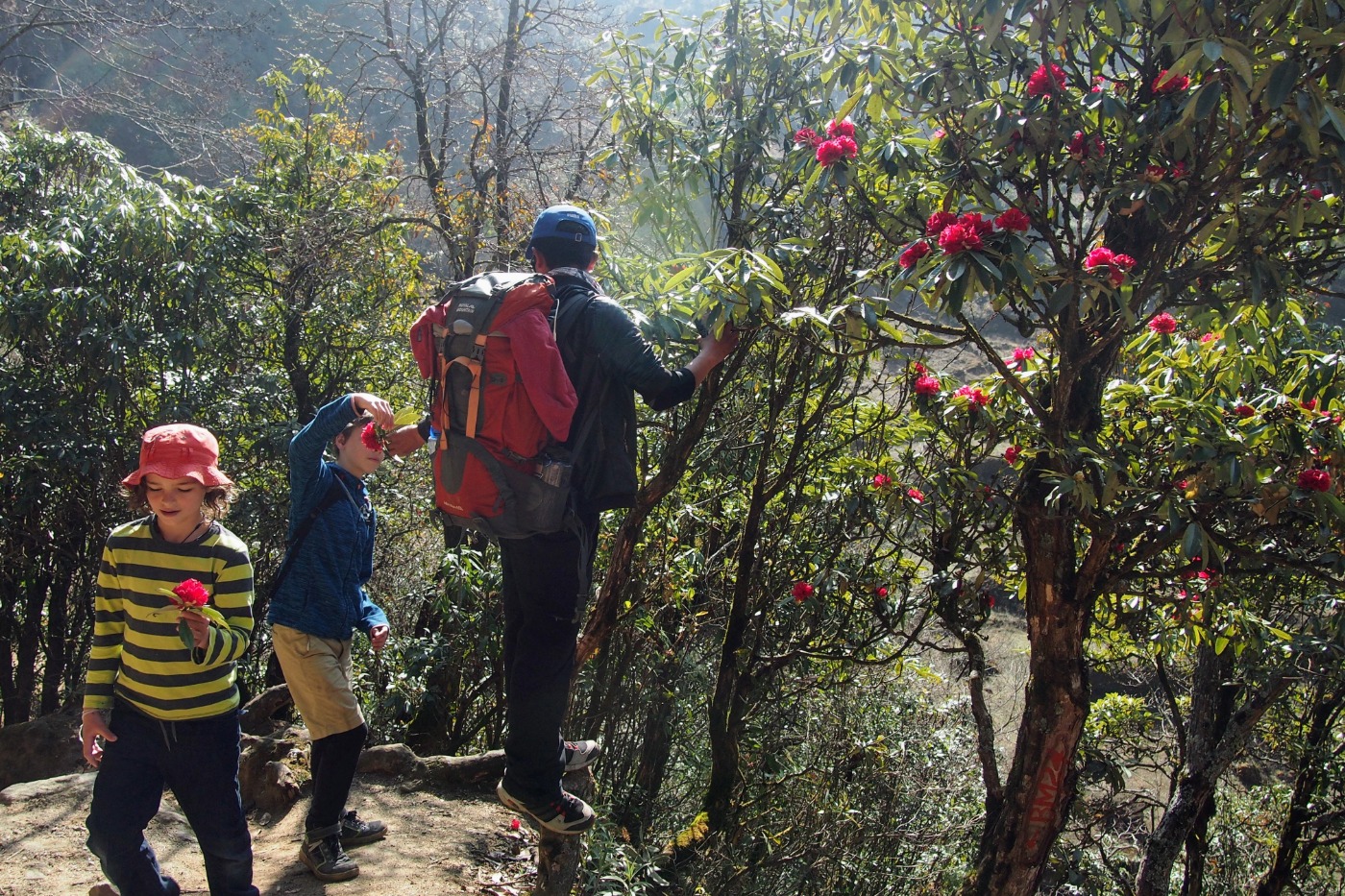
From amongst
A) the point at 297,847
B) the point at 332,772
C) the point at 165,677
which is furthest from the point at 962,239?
the point at 297,847

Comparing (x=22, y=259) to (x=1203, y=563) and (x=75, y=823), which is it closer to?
(x=75, y=823)

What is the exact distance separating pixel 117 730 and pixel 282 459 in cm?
356

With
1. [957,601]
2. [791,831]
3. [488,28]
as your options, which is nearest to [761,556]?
[957,601]

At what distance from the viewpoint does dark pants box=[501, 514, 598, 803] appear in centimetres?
280

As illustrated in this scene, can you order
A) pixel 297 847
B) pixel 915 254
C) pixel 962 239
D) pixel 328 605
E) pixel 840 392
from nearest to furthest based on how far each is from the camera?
pixel 962 239 → pixel 915 254 → pixel 328 605 → pixel 297 847 → pixel 840 392

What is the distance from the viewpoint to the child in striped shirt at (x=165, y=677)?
2748 millimetres

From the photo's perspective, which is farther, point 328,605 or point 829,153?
point 328,605

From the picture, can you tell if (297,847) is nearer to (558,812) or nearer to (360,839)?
(360,839)

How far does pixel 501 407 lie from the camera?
2.61 metres

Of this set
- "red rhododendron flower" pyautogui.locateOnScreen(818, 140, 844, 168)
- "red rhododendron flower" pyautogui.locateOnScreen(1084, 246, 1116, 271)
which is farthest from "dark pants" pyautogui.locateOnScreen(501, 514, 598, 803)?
"red rhododendron flower" pyautogui.locateOnScreen(1084, 246, 1116, 271)

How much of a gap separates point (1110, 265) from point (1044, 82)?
0.61m

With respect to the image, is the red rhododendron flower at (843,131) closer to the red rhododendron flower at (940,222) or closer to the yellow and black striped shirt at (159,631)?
the red rhododendron flower at (940,222)

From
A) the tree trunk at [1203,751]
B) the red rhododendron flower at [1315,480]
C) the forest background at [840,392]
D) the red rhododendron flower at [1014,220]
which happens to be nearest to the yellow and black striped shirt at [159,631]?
the forest background at [840,392]

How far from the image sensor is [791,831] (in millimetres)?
5152
